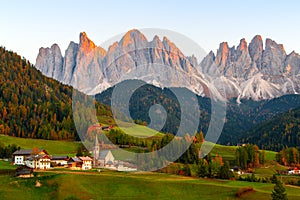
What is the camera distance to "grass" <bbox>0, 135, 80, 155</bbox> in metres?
124

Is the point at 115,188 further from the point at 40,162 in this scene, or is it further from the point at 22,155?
the point at 22,155

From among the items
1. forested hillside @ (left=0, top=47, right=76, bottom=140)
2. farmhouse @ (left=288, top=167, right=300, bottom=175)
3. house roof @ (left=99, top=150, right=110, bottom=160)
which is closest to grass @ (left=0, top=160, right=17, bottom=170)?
house roof @ (left=99, top=150, right=110, bottom=160)

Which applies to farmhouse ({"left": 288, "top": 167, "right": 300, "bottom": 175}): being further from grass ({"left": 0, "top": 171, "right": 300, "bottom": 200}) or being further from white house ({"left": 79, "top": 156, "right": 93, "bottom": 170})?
white house ({"left": 79, "top": 156, "right": 93, "bottom": 170})

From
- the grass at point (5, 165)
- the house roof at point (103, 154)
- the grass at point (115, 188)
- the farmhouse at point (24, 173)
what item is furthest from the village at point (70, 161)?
the grass at point (115, 188)

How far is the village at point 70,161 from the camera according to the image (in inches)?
3504

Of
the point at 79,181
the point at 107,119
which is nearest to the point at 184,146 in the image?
the point at 79,181

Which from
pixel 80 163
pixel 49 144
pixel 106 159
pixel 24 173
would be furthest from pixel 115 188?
pixel 49 144

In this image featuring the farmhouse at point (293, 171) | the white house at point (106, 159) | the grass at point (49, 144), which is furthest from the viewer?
the grass at point (49, 144)

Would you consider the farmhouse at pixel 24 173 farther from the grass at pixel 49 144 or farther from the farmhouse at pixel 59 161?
the grass at pixel 49 144

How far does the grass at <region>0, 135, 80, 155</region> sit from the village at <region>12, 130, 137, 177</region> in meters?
22.2

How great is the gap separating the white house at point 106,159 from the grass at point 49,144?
73.7 feet

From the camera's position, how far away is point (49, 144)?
133 m

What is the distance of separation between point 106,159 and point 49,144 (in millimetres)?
39621

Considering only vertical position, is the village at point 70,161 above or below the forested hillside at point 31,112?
below
